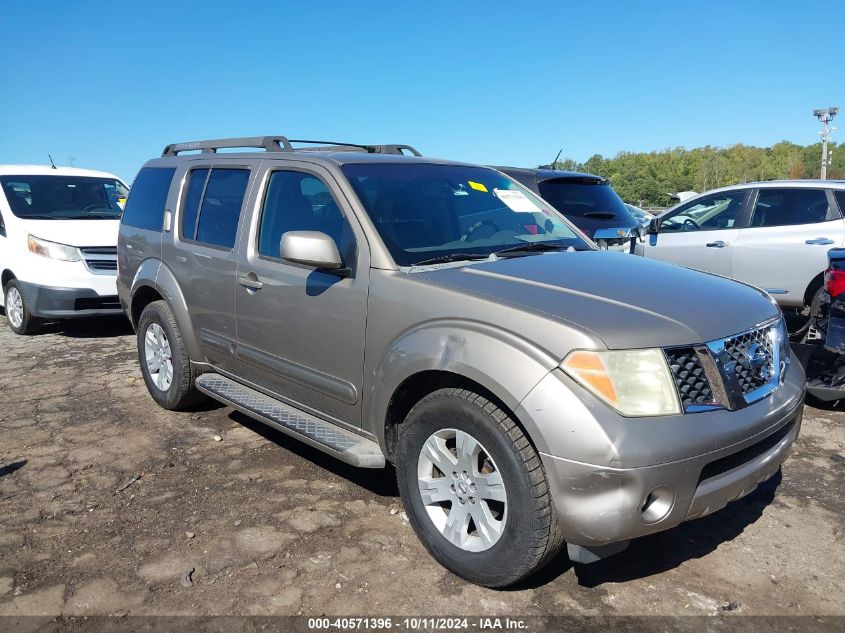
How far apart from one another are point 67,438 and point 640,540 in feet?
12.1

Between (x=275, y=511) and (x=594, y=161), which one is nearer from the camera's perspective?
(x=275, y=511)

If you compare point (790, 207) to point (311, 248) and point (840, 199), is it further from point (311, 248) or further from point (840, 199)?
point (311, 248)

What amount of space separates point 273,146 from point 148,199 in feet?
4.91

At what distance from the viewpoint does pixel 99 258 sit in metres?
7.76

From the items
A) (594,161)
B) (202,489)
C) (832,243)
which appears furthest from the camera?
(594,161)

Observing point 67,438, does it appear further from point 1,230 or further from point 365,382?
point 1,230

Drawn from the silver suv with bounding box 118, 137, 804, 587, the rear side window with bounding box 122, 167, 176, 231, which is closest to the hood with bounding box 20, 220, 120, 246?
the rear side window with bounding box 122, 167, 176, 231

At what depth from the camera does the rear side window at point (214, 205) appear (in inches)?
169

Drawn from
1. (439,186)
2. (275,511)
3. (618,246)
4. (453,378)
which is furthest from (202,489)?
(618,246)

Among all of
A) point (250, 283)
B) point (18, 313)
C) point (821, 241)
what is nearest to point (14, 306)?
point (18, 313)

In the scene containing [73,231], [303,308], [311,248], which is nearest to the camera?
[311,248]

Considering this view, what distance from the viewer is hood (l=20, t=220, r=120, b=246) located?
7.71m

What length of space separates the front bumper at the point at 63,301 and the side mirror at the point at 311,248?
17.0 ft

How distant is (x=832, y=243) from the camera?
7.00 meters
